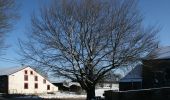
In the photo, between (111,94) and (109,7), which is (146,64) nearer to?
(109,7)

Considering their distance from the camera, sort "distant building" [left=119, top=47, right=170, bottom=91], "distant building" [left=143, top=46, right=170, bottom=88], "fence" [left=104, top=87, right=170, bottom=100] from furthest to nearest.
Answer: "distant building" [left=119, top=47, right=170, bottom=91] < "distant building" [left=143, top=46, right=170, bottom=88] < "fence" [left=104, top=87, right=170, bottom=100]

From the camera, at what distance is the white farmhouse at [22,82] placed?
81438mm

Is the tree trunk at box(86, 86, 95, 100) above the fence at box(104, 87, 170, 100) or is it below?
below

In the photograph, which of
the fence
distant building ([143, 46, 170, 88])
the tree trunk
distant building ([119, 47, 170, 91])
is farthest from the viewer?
distant building ([119, 47, 170, 91])

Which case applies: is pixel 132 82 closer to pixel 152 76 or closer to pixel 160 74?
pixel 152 76

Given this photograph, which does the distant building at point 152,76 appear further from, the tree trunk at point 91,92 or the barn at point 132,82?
the tree trunk at point 91,92

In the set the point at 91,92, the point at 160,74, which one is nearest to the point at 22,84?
the point at 160,74

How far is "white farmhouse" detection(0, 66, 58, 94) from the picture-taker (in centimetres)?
8144

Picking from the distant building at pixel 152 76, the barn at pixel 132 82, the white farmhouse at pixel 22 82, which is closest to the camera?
the distant building at pixel 152 76

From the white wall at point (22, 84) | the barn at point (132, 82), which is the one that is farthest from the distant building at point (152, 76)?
the white wall at point (22, 84)

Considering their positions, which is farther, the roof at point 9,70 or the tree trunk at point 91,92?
the roof at point 9,70

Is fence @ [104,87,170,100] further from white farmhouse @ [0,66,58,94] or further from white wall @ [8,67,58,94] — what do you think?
white wall @ [8,67,58,94]

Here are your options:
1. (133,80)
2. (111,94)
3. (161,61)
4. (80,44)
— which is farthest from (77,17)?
(133,80)

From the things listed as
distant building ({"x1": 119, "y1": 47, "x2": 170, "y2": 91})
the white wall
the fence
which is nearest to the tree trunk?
distant building ({"x1": 119, "y1": 47, "x2": 170, "y2": 91})
